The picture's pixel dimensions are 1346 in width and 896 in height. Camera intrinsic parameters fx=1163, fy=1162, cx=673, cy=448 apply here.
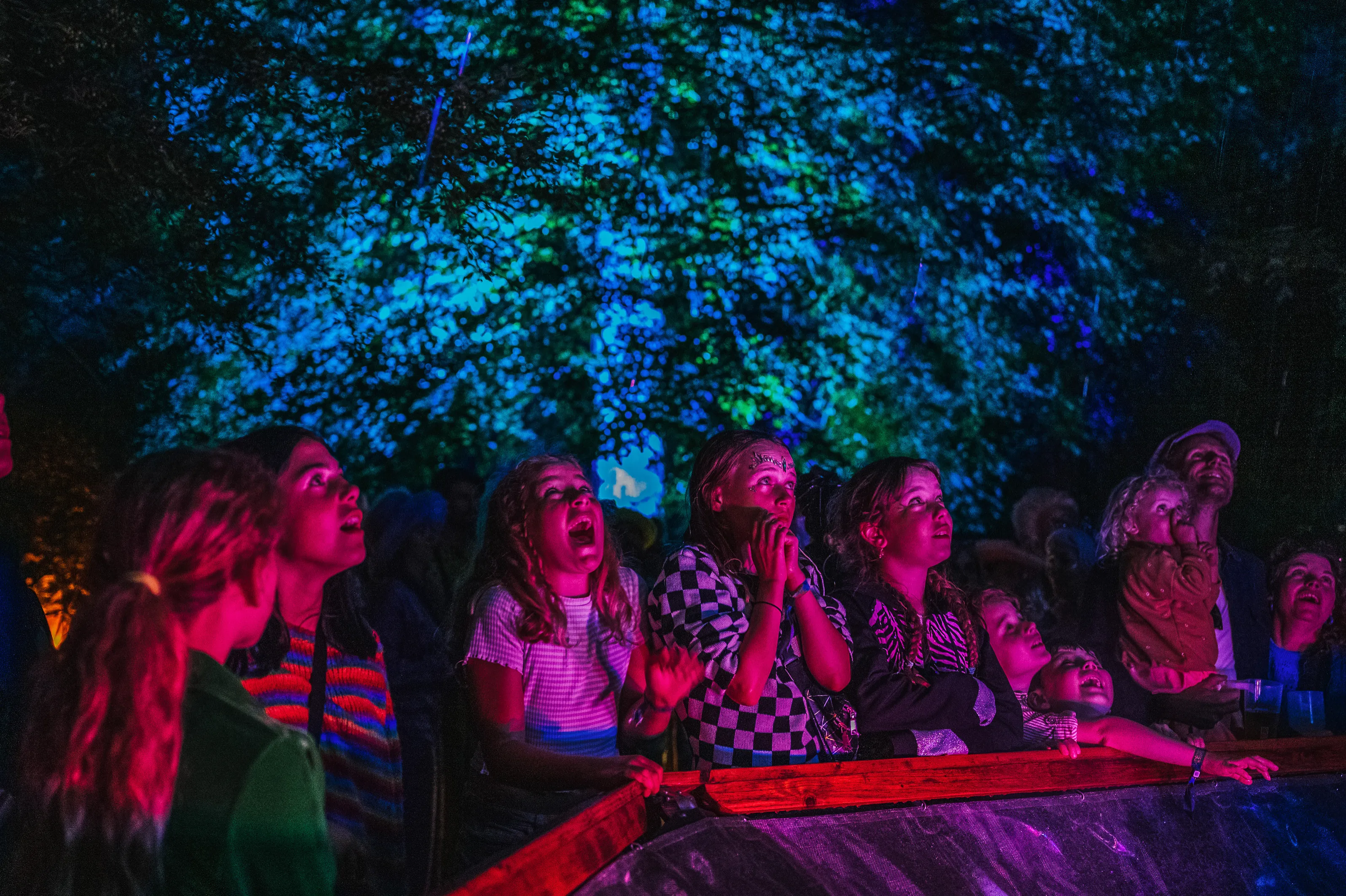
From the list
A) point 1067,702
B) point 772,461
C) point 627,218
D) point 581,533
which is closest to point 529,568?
point 581,533

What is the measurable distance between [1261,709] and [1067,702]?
1352 mm

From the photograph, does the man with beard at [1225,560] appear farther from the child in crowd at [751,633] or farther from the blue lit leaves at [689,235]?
the blue lit leaves at [689,235]

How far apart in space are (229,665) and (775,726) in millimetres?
1372

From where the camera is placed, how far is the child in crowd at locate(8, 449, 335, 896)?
1441mm

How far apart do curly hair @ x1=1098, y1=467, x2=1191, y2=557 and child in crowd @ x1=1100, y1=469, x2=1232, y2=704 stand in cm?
2

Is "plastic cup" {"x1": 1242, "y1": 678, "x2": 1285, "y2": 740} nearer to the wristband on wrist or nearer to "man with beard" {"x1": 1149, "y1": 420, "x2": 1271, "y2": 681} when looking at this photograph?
"man with beard" {"x1": 1149, "y1": 420, "x2": 1271, "y2": 681}

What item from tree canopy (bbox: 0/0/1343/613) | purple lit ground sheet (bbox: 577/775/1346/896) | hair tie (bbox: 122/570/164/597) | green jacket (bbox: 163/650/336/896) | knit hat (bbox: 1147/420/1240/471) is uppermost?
tree canopy (bbox: 0/0/1343/613)

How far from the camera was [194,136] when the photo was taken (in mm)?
6754

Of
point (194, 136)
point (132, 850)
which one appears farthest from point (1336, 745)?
point (194, 136)

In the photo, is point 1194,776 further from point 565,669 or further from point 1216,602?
point 565,669

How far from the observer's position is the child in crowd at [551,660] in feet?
9.07

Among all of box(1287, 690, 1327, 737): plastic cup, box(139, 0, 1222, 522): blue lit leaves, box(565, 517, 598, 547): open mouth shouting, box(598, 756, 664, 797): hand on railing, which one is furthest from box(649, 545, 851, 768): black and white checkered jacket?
box(139, 0, 1222, 522): blue lit leaves

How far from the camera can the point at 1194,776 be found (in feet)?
10.6

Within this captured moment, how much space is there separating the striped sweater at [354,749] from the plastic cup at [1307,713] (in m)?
3.72
